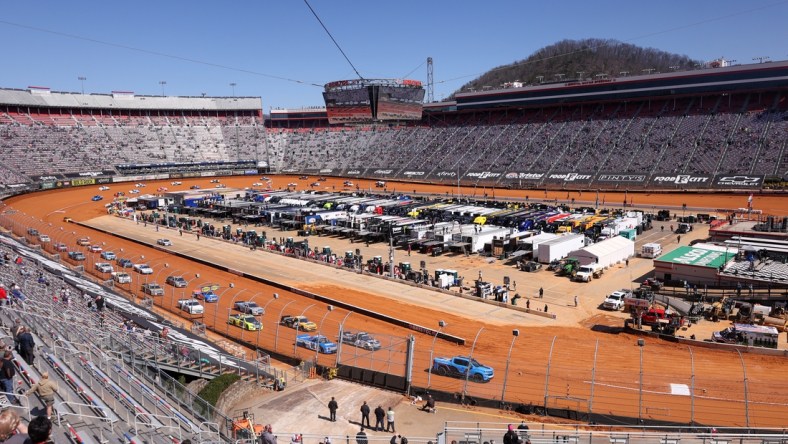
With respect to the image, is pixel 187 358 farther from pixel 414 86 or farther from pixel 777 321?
pixel 414 86

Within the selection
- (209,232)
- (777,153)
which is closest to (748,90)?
(777,153)

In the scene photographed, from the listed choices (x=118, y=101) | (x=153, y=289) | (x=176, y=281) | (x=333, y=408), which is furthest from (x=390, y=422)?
(x=118, y=101)

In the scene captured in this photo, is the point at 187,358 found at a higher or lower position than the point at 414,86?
lower

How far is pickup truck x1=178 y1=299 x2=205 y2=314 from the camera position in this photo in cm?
2962

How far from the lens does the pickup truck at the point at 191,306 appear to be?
29.6m

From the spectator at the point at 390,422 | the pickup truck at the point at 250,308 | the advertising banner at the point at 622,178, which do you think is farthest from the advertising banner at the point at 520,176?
the spectator at the point at 390,422

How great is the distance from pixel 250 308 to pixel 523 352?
47.2 ft

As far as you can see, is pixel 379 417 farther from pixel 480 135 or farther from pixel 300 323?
pixel 480 135

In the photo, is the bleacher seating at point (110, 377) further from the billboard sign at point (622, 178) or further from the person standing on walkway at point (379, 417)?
the billboard sign at point (622, 178)

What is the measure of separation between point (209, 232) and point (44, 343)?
4335 centimetres

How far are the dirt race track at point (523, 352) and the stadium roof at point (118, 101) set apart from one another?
7196cm

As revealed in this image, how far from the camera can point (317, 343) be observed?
2248 centimetres

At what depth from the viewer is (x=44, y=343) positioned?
15.1m

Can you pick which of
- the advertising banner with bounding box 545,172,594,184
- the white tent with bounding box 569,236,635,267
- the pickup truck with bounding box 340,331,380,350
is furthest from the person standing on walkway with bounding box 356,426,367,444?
the advertising banner with bounding box 545,172,594,184
